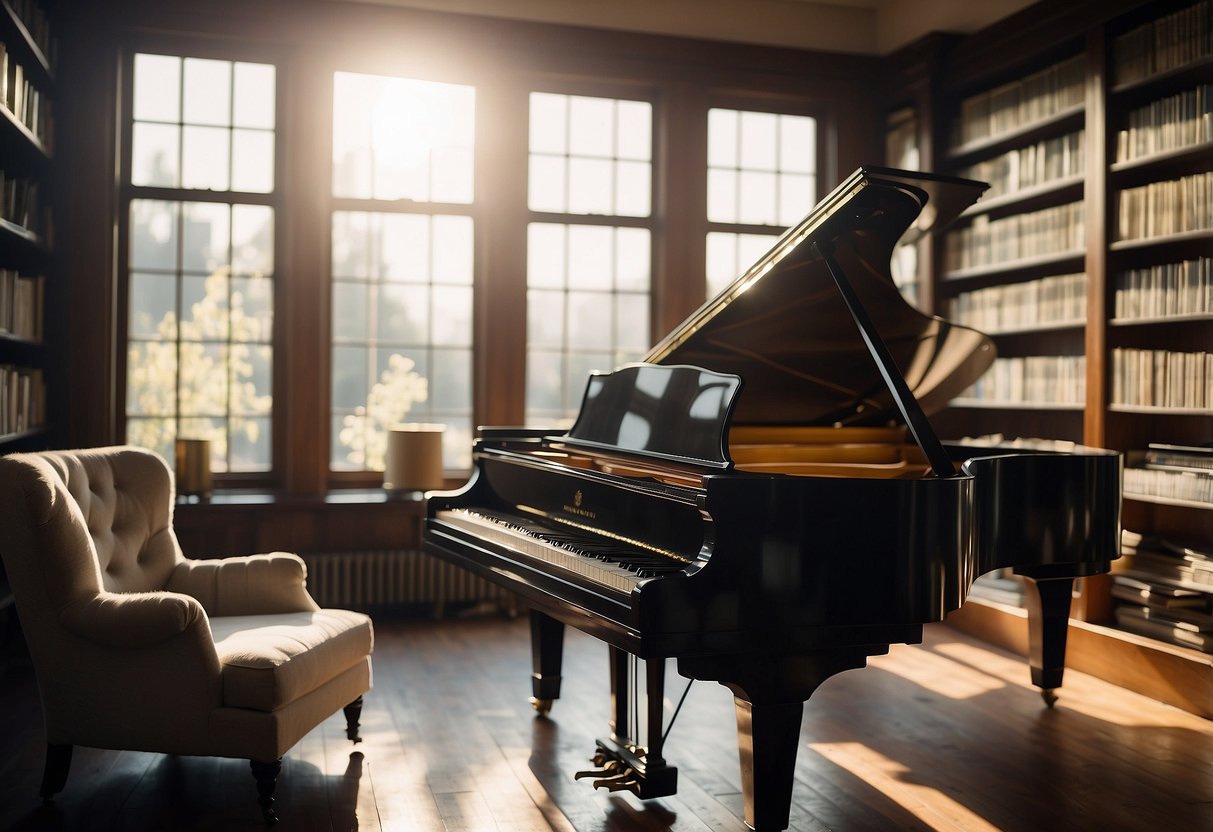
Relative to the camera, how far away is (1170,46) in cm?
462

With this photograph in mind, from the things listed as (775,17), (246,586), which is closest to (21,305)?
(246,586)

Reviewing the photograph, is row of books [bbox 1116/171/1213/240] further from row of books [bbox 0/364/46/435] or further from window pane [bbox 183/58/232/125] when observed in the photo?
row of books [bbox 0/364/46/435]

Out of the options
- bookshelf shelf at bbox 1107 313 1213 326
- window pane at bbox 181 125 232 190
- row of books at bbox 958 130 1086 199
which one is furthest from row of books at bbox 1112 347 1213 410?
window pane at bbox 181 125 232 190

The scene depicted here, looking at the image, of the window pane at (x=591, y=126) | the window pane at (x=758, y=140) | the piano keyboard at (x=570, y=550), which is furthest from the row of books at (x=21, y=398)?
the window pane at (x=758, y=140)

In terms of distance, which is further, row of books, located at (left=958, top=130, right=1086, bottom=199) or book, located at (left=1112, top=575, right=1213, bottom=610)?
row of books, located at (left=958, top=130, right=1086, bottom=199)

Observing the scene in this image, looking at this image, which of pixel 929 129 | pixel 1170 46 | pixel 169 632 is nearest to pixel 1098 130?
pixel 1170 46

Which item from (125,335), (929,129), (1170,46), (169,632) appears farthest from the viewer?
(929,129)

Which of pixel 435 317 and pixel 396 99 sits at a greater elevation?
pixel 396 99

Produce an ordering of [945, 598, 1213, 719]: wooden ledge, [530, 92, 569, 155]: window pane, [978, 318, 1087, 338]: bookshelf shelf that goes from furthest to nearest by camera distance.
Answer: [530, 92, 569, 155]: window pane < [978, 318, 1087, 338]: bookshelf shelf < [945, 598, 1213, 719]: wooden ledge

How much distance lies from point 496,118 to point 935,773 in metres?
4.13

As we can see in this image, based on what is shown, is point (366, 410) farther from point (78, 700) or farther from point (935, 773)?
point (935, 773)

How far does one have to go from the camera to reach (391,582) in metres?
5.79

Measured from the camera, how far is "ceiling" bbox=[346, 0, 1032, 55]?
237 inches

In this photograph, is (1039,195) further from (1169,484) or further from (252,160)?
(252,160)
